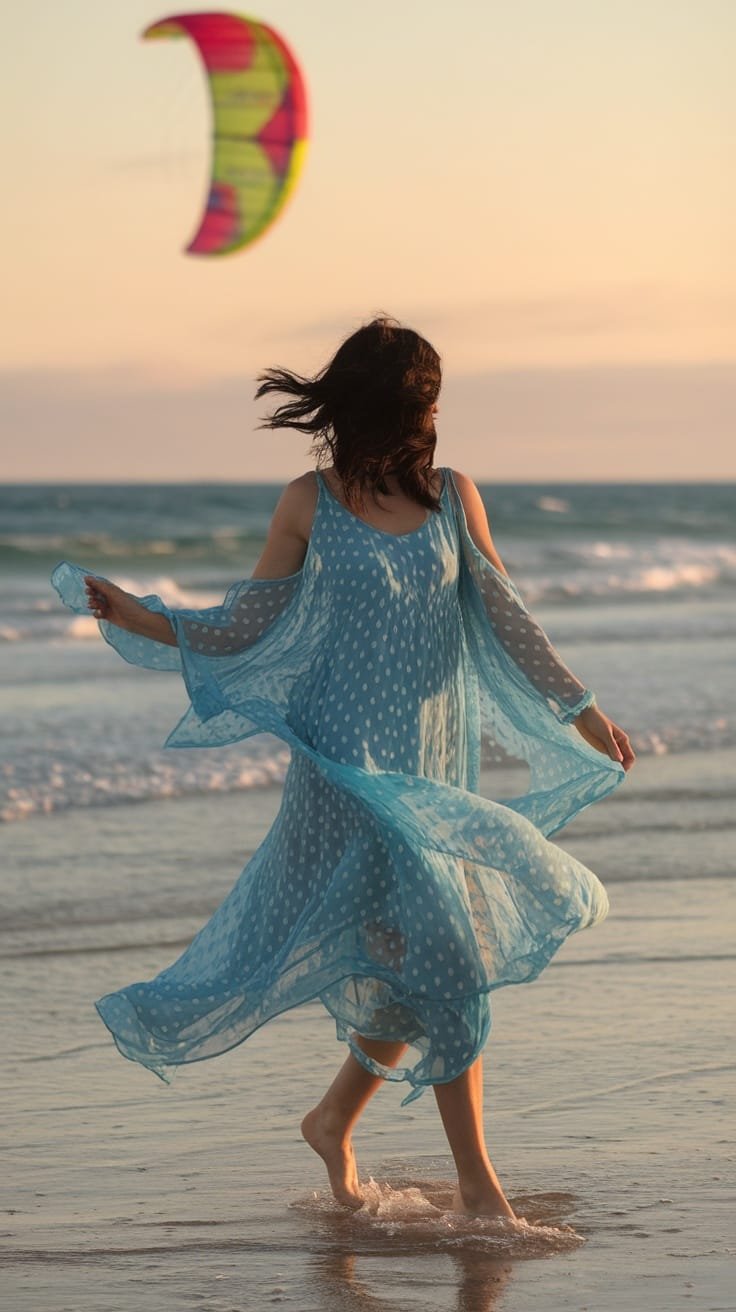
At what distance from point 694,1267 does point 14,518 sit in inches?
1498

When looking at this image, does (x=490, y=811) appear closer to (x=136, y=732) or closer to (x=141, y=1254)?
(x=141, y=1254)

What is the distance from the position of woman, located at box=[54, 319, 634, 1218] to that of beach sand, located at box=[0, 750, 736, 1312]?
211 mm

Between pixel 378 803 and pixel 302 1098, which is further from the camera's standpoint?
pixel 302 1098

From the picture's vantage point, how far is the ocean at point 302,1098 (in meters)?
3.42

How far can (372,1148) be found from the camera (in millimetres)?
4199

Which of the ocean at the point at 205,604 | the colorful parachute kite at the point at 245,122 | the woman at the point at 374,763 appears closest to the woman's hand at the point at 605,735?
the woman at the point at 374,763

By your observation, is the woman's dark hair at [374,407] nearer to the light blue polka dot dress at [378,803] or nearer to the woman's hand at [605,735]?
the light blue polka dot dress at [378,803]

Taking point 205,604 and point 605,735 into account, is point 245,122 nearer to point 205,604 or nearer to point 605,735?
point 605,735

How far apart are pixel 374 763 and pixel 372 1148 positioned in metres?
0.96

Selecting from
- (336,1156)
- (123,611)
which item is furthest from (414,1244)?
(123,611)

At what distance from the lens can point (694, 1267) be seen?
338 centimetres

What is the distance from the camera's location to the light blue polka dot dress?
3.61 meters

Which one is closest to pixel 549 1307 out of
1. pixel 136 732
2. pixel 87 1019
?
pixel 87 1019

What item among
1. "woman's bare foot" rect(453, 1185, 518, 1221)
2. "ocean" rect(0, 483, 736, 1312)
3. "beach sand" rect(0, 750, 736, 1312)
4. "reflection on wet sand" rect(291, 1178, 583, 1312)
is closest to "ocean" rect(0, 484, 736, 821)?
"ocean" rect(0, 483, 736, 1312)
